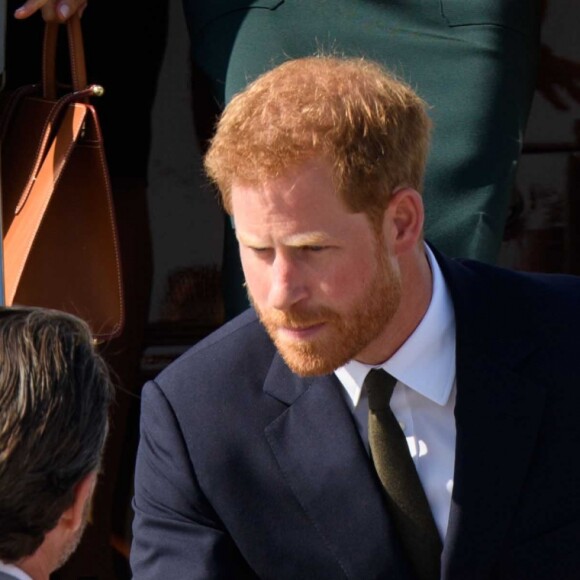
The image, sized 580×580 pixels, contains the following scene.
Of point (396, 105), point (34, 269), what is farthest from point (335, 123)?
point (34, 269)

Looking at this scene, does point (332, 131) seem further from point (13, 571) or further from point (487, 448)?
point (13, 571)

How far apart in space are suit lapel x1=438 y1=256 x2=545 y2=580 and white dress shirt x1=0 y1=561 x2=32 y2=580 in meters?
0.85

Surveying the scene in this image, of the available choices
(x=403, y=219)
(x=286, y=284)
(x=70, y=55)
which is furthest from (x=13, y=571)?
(x=70, y=55)

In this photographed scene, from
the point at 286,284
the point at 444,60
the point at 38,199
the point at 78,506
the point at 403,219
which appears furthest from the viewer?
the point at 444,60

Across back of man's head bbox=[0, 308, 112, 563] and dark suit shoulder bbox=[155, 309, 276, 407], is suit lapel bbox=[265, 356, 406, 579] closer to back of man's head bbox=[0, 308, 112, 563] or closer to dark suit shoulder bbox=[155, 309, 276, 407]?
dark suit shoulder bbox=[155, 309, 276, 407]

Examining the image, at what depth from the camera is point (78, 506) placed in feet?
6.06

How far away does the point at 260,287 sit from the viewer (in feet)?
7.63

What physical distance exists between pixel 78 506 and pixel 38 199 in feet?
3.23

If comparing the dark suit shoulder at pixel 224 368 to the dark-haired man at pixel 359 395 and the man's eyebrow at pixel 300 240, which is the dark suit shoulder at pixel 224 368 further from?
the man's eyebrow at pixel 300 240

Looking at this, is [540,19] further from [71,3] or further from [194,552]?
[194,552]

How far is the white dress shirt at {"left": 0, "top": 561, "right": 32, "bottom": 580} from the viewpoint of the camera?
1768 millimetres

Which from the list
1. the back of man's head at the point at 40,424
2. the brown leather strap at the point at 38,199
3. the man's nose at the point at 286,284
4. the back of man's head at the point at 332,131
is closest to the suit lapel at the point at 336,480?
the man's nose at the point at 286,284

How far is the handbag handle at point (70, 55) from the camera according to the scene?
2775 mm

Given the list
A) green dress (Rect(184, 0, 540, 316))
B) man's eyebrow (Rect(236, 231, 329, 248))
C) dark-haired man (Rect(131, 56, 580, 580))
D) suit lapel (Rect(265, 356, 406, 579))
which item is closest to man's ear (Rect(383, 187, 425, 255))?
dark-haired man (Rect(131, 56, 580, 580))
